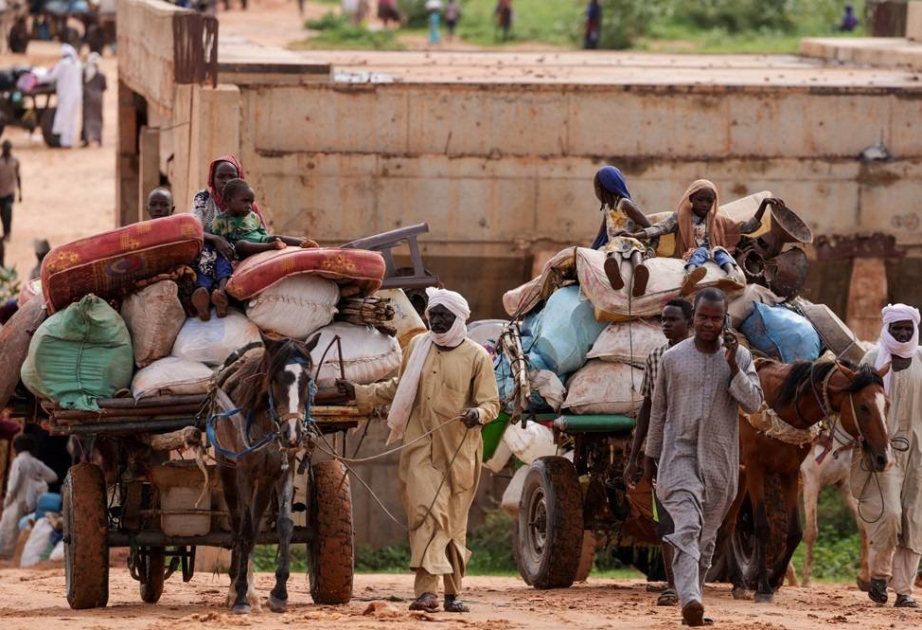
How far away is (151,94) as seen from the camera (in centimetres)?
2266

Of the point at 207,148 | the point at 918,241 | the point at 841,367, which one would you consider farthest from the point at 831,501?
the point at 841,367

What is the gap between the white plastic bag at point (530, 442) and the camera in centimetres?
1585

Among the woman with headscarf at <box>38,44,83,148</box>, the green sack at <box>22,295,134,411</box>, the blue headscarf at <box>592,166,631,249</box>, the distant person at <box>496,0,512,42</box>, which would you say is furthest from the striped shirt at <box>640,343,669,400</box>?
the distant person at <box>496,0,512,42</box>

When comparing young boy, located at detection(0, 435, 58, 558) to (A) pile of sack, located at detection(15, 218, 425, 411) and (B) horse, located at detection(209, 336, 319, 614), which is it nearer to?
(A) pile of sack, located at detection(15, 218, 425, 411)

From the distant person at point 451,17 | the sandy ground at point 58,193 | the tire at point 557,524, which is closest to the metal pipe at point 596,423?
the tire at point 557,524

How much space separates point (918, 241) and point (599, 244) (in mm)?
7275

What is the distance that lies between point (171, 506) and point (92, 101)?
27.6 m

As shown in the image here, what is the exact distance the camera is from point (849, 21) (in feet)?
151

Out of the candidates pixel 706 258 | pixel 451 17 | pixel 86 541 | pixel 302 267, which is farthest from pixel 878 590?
pixel 451 17

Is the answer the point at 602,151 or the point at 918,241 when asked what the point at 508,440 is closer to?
the point at 602,151

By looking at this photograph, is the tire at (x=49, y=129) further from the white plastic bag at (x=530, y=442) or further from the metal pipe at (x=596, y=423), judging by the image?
the metal pipe at (x=596, y=423)

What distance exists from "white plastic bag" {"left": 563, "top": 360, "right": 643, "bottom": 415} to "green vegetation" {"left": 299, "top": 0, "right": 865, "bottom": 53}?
29528 mm

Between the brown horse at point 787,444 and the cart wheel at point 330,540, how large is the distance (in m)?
2.42

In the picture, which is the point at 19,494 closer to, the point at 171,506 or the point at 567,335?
the point at 567,335
